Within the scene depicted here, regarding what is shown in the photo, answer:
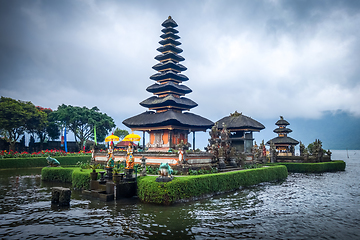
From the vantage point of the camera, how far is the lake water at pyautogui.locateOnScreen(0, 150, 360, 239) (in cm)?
973

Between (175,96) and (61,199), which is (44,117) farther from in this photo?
(61,199)

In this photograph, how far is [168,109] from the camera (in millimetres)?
36219

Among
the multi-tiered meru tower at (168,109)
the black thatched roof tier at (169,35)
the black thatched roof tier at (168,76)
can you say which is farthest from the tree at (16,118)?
the black thatched roof tier at (169,35)

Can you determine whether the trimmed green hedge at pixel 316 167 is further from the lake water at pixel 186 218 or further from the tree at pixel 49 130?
the tree at pixel 49 130

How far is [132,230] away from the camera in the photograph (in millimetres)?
10000

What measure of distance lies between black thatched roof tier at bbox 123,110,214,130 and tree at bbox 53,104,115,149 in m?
21.6

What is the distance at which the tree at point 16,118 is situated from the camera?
43.4 m

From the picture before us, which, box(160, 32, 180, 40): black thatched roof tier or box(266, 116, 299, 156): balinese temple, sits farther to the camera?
box(266, 116, 299, 156): balinese temple

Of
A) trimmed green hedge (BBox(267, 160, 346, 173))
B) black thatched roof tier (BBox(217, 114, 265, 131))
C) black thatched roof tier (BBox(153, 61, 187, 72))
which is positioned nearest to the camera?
trimmed green hedge (BBox(267, 160, 346, 173))

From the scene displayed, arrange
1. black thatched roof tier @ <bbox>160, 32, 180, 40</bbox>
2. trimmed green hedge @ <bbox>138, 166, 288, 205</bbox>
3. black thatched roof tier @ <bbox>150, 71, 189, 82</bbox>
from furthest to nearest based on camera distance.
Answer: black thatched roof tier @ <bbox>160, 32, 180, 40</bbox> → black thatched roof tier @ <bbox>150, 71, 189, 82</bbox> → trimmed green hedge @ <bbox>138, 166, 288, 205</bbox>

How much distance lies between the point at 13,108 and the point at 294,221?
49.7 metres

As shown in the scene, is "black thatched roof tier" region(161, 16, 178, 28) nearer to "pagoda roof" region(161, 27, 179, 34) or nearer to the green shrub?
"pagoda roof" region(161, 27, 179, 34)

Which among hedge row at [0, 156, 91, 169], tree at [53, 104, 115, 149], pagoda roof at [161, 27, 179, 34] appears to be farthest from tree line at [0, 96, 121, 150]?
pagoda roof at [161, 27, 179, 34]

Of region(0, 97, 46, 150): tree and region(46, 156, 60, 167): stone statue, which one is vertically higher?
region(0, 97, 46, 150): tree
